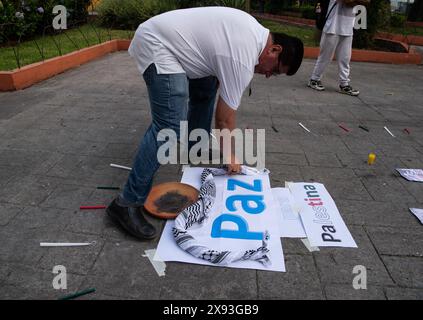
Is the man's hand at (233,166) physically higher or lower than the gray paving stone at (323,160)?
higher

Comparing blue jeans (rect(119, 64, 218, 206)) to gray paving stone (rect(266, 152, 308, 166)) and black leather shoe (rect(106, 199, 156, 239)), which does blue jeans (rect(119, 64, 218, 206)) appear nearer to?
black leather shoe (rect(106, 199, 156, 239))

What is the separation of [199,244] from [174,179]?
2.78ft

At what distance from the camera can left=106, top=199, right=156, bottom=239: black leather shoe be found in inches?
78.1

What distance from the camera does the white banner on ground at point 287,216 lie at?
2.11m

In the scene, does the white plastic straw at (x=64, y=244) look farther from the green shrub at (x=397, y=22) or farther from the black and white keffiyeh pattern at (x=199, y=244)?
the green shrub at (x=397, y=22)

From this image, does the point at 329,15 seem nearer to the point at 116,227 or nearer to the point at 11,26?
the point at 116,227

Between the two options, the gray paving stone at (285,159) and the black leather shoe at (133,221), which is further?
the gray paving stone at (285,159)

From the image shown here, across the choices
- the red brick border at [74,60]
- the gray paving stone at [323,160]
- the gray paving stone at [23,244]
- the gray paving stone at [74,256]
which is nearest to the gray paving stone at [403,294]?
the gray paving stone at [323,160]

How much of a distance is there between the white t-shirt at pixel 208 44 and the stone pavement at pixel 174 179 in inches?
38.5

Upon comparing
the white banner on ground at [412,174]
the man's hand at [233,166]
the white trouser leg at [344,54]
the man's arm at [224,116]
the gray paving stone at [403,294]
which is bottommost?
the gray paving stone at [403,294]

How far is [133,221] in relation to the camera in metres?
2.01
